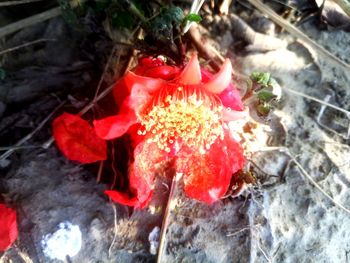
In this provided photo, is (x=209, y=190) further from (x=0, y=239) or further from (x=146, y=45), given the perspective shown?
(x=0, y=239)

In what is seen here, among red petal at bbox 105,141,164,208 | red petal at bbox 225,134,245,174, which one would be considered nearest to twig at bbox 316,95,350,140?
red petal at bbox 225,134,245,174

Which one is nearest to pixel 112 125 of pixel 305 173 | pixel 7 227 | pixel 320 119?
pixel 7 227

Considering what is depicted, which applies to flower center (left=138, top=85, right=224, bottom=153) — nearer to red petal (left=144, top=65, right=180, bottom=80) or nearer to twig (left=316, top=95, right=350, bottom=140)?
red petal (left=144, top=65, right=180, bottom=80)

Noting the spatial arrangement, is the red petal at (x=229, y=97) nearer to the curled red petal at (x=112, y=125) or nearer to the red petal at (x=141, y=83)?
the red petal at (x=141, y=83)

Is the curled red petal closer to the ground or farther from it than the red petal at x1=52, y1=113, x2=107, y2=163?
farther from it

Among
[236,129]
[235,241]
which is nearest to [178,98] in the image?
[236,129]

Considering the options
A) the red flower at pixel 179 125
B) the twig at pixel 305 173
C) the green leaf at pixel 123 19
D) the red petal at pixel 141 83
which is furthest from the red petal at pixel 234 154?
the green leaf at pixel 123 19
